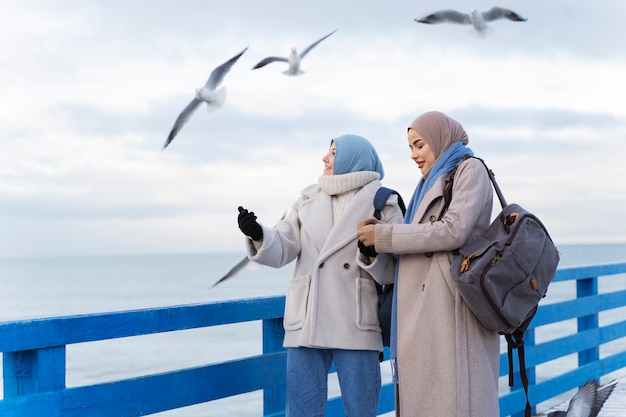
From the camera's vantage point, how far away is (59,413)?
2523 mm

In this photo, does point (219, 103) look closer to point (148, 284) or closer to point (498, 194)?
point (498, 194)

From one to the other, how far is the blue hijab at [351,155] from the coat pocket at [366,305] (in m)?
0.38

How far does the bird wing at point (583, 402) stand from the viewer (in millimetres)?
3898

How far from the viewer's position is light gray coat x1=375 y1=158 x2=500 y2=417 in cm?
274

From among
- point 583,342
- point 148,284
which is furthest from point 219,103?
point 148,284

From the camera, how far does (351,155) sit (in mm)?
3023

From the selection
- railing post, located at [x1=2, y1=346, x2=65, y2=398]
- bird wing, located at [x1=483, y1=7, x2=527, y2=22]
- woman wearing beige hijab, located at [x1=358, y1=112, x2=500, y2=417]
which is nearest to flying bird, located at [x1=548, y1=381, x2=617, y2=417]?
woman wearing beige hijab, located at [x1=358, y1=112, x2=500, y2=417]

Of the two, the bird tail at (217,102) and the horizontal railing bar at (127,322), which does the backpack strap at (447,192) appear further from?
the bird tail at (217,102)

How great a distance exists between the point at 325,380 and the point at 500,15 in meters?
6.39

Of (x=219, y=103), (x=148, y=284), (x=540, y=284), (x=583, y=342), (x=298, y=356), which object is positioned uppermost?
(x=219, y=103)

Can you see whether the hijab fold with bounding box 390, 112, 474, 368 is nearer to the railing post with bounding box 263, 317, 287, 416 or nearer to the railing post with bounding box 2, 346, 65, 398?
the railing post with bounding box 263, 317, 287, 416

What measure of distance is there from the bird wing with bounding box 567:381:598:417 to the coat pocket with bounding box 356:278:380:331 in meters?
1.39

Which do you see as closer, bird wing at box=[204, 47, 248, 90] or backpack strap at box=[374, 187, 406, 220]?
backpack strap at box=[374, 187, 406, 220]

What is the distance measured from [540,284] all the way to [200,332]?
37370mm
